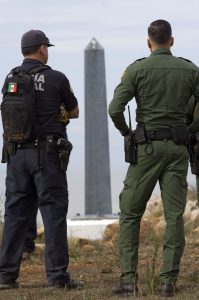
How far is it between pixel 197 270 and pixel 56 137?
81.4 inches

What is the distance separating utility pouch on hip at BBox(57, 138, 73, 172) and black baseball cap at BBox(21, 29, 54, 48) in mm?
781

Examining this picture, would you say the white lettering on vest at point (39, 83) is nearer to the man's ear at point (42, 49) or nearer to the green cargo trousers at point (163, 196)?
the man's ear at point (42, 49)

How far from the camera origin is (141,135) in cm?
779

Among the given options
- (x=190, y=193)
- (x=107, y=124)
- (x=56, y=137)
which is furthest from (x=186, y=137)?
(x=190, y=193)

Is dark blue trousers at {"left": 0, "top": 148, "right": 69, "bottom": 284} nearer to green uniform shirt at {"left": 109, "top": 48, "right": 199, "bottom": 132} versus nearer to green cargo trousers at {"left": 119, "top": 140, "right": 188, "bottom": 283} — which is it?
green cargo trousers at {"left": 119, "top": 140, "right": 188, "bottom": 283}

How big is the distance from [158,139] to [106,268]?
223 centimetres

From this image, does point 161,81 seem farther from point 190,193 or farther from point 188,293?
point 190,193

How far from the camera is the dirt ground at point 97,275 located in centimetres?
787

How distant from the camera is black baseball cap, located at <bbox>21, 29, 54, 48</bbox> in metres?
8.20

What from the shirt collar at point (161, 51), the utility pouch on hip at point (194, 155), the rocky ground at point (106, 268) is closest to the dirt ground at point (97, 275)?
the rocky ground at point (106, 268)

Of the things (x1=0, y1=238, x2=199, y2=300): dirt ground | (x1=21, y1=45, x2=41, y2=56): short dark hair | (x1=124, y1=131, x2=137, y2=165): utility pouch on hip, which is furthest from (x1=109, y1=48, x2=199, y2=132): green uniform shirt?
(x1=0, y1=238, x2=199, y2=300): dirt ground

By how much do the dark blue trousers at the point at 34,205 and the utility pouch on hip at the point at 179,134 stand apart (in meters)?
0.97

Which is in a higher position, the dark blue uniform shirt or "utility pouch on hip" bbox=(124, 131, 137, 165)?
the dark blue uniform shirt

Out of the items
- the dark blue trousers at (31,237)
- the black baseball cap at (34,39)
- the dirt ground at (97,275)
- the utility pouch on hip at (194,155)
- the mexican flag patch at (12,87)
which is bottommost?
the dirt ground at (97,275)
